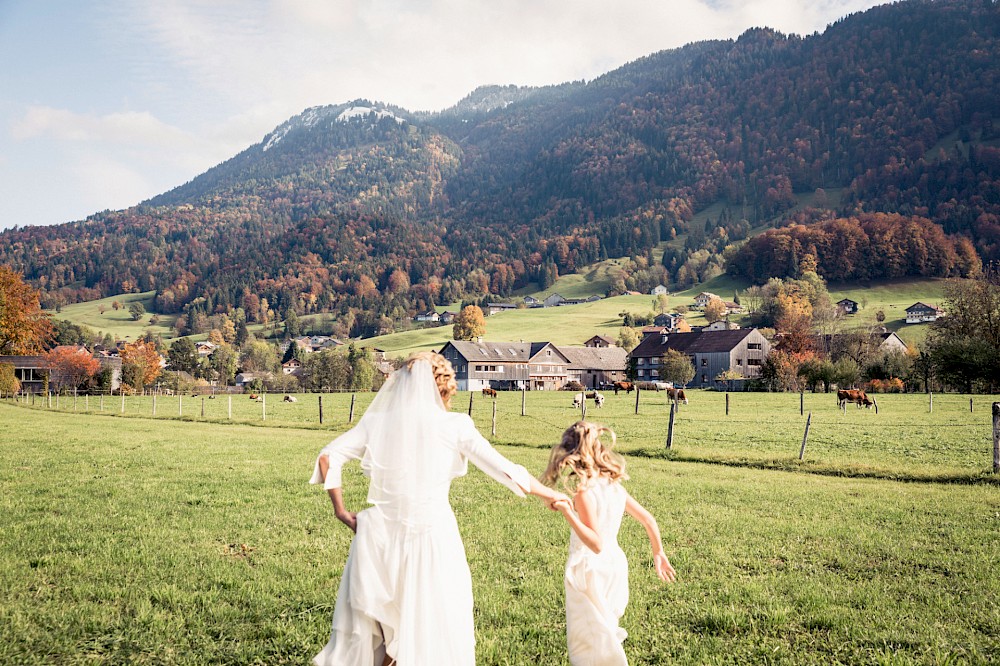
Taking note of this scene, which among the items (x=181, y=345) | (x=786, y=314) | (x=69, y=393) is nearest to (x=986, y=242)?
(x=786, y=314)

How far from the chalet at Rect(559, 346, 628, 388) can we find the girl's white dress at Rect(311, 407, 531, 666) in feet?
374

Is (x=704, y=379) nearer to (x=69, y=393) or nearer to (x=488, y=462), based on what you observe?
(x=69, y=393)

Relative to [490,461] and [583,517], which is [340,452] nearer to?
[490,461]

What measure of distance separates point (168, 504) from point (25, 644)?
6875 mm

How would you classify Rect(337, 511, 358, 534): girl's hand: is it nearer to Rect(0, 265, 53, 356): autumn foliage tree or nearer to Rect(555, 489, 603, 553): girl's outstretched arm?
Rect(555, 489, 603, 553): girl's outstretched arm

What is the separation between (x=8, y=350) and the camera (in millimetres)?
64375

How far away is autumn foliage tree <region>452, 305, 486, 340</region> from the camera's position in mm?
138125

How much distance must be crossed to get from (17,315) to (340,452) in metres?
66.5

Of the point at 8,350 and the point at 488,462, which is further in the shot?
the point at 8,350

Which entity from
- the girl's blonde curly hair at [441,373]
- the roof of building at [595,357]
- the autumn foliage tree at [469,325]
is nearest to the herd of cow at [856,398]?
the girl's blonde curly hair at [441,373]

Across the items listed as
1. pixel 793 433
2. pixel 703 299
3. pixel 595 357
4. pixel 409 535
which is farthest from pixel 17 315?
pixel 703 299

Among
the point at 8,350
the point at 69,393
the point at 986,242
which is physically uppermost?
the point at 986,242

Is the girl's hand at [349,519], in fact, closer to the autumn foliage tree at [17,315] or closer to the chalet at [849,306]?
the autumn foliage tree at [17,315]

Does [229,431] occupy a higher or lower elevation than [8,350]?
lower
